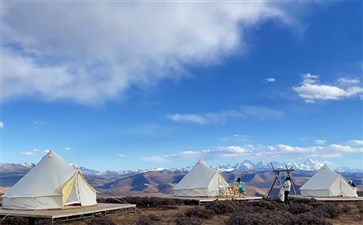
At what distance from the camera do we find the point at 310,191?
95.4ft

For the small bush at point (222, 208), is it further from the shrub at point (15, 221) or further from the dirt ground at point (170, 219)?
the shrub at point (15, 221)

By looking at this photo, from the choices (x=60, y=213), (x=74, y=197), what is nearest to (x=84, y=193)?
(x=74, y=197)

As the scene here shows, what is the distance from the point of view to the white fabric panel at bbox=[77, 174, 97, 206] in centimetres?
1716

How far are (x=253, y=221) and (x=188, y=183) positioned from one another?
515 inches

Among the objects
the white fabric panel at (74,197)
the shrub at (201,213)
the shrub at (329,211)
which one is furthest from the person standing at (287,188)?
the white fabric panel at (74,197)

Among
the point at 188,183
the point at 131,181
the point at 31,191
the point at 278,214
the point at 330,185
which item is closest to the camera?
the point at 278,214

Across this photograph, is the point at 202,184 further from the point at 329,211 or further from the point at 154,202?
the point at 329,211

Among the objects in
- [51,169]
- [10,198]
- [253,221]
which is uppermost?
[51,169]

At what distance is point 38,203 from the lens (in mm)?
15812

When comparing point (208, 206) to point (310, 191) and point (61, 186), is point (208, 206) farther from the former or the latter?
point (310, 191)

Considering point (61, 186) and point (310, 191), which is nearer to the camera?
point (61, 186)

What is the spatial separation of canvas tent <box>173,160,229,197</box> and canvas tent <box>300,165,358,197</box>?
7.22 metres

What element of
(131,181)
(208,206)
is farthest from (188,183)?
(131,181)

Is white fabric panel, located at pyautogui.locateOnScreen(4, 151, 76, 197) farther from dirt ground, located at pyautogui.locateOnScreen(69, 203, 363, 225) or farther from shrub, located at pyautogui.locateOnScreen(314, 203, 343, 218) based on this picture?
shrub, located at pyautogui.locateOnScreen(314, 203, 343, 218)
